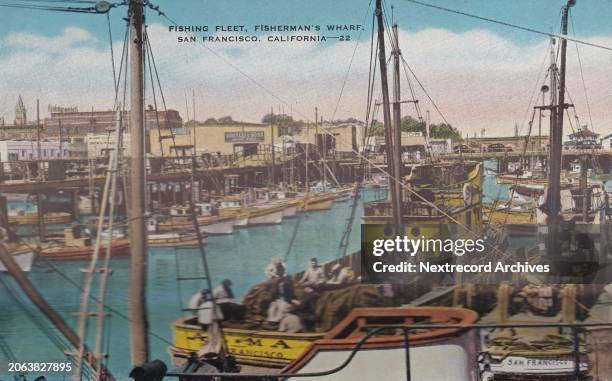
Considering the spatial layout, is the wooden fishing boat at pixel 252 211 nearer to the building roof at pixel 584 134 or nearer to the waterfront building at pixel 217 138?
the waterfront building at pixel 217 138

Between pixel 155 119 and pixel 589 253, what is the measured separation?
2601 millimetres

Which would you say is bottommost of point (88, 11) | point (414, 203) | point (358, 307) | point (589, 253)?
point (358, 307)

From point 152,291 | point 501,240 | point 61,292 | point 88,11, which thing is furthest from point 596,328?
point 88,11

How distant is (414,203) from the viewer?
4477 mm

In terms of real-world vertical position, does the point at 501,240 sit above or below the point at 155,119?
below

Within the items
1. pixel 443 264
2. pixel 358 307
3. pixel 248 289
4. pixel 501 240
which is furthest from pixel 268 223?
pixel 501 240

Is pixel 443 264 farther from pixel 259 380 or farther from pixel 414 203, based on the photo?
pixel 259 380

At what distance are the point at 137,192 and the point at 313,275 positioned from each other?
1.12 m

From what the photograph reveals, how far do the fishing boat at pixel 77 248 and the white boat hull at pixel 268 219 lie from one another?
734 millimetres

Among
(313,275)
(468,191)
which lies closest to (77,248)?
(313,275)

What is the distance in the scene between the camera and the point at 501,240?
444 centimetres

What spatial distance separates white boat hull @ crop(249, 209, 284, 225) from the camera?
14.6 ft

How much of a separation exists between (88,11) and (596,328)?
3.44 metres

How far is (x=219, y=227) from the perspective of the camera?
4480 millimetres
